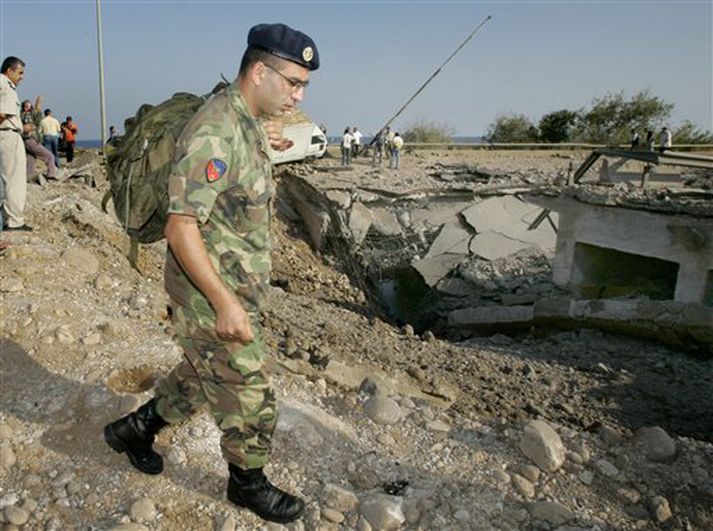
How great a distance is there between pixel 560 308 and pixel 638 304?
958mm

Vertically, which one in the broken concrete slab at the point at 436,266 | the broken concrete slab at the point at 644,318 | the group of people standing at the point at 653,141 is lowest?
the broken concrete slab at the point at 436,266

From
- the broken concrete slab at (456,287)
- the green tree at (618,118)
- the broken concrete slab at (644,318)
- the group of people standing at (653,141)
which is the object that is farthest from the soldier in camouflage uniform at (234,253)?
the green tree at (618,118)

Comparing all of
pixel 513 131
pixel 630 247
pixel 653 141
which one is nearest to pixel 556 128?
pixel 513 131

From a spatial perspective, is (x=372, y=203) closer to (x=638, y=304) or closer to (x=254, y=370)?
(x=638, y=304)

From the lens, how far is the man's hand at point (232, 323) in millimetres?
1831

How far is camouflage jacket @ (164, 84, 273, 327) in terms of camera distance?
1.82m

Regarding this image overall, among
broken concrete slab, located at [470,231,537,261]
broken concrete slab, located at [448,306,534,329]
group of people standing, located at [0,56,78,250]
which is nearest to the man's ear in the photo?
group of people standing, located at [0,56,78,250]

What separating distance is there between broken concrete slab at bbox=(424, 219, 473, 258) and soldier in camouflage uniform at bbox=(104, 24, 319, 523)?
9408 mm

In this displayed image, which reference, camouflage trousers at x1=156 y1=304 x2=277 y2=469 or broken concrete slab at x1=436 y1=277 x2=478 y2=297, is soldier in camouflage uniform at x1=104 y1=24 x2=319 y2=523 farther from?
broken concrete slab at x1=436 y1=277 x2=478 y2=297

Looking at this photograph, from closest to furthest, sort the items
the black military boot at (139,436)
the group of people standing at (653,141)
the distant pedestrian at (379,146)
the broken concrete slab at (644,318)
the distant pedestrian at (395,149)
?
the black military boot at (139,436) → the broken concrete slab at (644,318) → the group of people standing at (653,141) → the distant pedestrian at (395,149) → the distant pedestrian at (379,146)

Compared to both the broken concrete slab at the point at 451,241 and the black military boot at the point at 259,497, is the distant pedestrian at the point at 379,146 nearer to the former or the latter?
the broken concrete slab at the point at 451,241

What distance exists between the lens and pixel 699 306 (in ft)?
21.1

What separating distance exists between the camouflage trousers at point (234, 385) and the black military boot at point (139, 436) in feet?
1.01

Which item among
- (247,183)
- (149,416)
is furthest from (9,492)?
(247,183)
